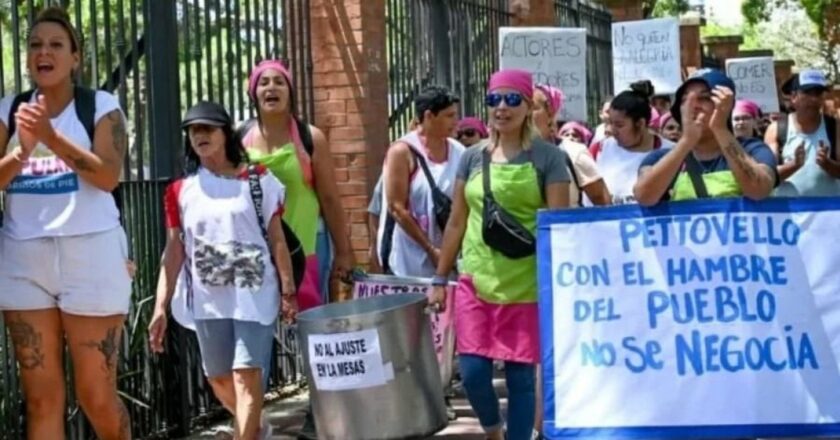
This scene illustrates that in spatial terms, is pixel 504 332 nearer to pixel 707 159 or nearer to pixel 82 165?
pixel 707 159

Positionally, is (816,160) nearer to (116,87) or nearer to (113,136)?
(116,87)

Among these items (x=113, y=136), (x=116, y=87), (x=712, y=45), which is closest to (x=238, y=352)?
(x=113, y=136)

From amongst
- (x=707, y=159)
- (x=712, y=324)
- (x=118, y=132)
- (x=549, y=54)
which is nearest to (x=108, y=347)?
(x=118, y=132)

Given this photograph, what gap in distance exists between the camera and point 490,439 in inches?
281

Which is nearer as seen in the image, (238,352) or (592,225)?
(592,225)

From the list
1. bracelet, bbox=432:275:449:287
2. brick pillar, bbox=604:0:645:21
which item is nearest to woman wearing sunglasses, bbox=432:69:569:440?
bracelet, bbox=432:275:449:287

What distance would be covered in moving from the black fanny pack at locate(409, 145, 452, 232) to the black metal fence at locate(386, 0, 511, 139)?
2.73 metres

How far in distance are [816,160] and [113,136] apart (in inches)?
192

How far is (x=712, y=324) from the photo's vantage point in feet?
19.9

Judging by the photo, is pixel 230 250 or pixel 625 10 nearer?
pixel 230 250

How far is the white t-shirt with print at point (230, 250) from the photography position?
6.77m

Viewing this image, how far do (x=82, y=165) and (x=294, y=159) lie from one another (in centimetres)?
168

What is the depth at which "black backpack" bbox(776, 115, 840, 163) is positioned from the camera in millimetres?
9547

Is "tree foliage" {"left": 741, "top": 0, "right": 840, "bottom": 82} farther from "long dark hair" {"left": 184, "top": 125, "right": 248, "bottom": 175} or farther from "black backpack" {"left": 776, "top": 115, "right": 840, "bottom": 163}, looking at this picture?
"long dark hair" {"left": 184, "top": 125, "right": 248, "bottom": 175}
